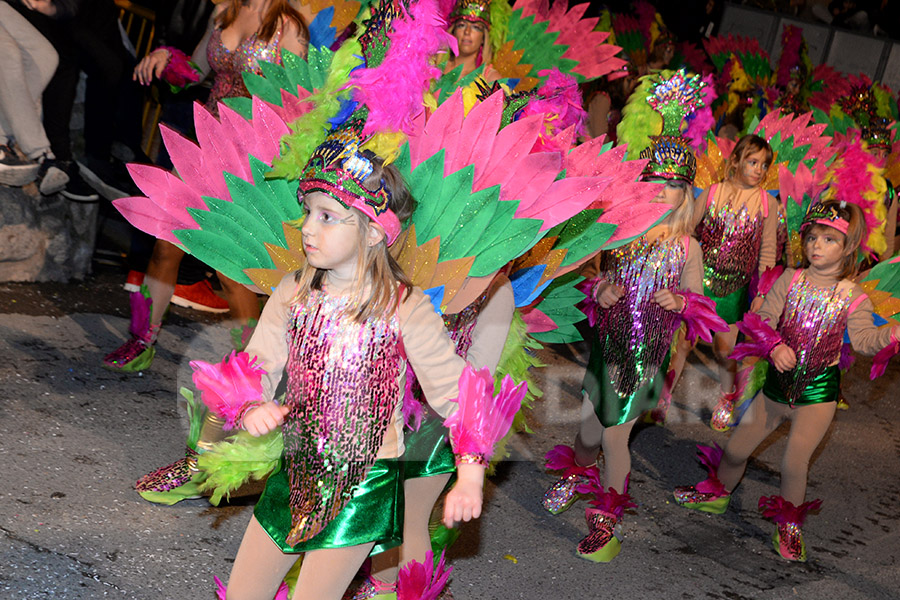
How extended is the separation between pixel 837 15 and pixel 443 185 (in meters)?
11.9

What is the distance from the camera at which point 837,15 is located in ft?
41.0

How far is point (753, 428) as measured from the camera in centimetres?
432

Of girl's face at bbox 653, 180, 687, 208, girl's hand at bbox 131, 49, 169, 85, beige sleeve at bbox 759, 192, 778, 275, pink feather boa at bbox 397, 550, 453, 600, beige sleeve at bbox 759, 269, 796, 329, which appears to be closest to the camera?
pink feather boa at bbox 397, 550, 453, 600

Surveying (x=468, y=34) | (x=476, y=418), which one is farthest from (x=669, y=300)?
(x=476, y=418)

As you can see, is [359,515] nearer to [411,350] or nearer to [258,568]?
[258,568]

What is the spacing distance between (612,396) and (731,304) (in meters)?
2.04

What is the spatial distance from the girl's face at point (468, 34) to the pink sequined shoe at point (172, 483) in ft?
7.67

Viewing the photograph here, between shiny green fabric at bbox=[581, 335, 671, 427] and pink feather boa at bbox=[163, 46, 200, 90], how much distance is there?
2.31 meters

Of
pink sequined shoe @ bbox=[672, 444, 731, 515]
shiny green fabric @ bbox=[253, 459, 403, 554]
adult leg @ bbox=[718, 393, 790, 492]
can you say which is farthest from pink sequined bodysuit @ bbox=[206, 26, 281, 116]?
pink sequined shoe @ bbox=[672, 444, 731, 515]

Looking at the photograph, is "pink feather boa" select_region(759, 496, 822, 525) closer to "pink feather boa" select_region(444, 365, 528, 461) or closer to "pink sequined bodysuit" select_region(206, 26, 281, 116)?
"pink feather boa" select_region(444, 365, 528, 461)

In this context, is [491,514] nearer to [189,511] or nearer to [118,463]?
[189,511]

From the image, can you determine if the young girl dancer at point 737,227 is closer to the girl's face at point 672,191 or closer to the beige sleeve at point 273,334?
the girl's face at point 672,191

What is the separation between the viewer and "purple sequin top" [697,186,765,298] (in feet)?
17.9

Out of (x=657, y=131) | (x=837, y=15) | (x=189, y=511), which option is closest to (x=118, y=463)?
(x=189, y=511)
